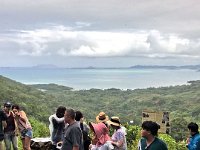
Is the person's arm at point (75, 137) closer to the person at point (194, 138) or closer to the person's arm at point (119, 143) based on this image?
the person's arm at point (119, 143)

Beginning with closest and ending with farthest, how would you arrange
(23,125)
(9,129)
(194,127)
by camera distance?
(194,127)
(9,129)
(23,125)

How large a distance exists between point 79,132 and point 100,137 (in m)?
0.63

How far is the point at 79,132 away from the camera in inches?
239

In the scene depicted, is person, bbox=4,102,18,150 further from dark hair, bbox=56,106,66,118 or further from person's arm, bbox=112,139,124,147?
person's arm, bbox=112,139,124,147

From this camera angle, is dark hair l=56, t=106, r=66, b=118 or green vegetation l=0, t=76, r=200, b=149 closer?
dark hair l=56, t=106, r=66, b=118

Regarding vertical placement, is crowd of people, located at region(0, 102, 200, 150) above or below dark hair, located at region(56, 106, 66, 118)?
below

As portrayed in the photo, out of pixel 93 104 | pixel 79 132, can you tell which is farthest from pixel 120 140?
pixel 93 104

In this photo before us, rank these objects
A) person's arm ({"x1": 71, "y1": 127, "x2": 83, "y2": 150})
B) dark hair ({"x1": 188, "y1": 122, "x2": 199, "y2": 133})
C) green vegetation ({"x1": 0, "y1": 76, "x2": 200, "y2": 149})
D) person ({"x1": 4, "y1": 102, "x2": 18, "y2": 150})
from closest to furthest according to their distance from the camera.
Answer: person's arm ({"x1": 71, "y1": 127, "x2": 83, "y2": 150}) → dark hair ({"x1": 188, "y1": 122, "x2": 199, "y2": 133}) → person ({"x1": 4, "y1": 102, "x2": 18, "y2": 150}) → green vegetation ({"x1": 0, "y1": 76, "x2": 200, "y2": 149})

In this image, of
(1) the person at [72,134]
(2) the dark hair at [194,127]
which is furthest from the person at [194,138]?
(1) the person at [72,134]

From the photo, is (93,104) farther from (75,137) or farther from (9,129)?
(75,137)

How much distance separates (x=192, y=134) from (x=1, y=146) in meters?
4.19

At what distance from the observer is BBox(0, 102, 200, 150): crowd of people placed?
509cm

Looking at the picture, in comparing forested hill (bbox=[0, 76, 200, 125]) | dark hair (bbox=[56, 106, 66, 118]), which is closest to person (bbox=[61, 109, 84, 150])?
dark hair (bbox=[56, 106, 66, 118])

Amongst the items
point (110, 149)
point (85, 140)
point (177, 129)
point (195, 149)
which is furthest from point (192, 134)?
point (177, 129)
